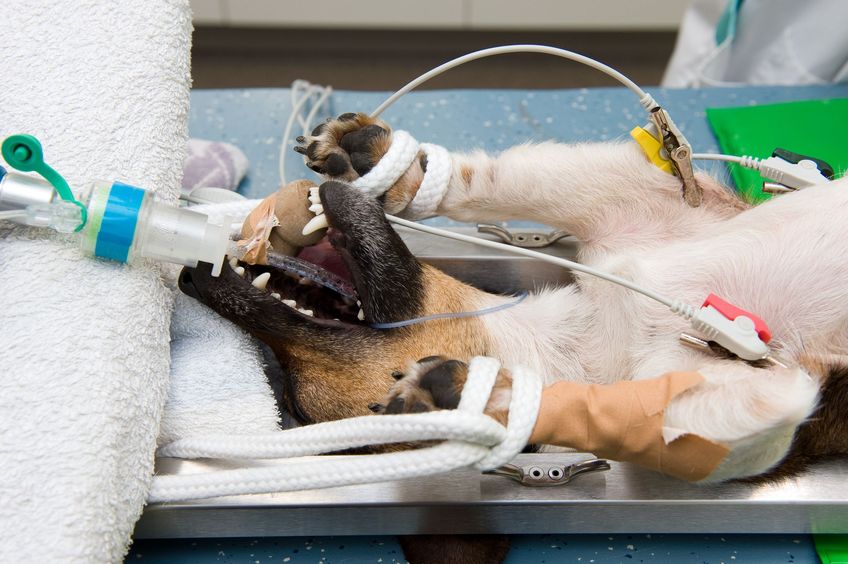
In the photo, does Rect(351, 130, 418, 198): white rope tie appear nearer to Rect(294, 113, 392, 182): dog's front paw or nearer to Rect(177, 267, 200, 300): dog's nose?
Rect(294, 113, 392, 182): dog's front paw

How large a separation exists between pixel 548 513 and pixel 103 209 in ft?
1.85

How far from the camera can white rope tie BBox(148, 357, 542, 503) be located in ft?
2.49

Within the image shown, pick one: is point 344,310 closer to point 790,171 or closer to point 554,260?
point 554,260

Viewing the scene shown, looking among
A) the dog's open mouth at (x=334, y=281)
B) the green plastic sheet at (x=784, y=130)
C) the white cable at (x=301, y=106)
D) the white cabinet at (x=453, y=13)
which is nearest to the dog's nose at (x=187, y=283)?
the dog's open mouth at (x=334, y=281)

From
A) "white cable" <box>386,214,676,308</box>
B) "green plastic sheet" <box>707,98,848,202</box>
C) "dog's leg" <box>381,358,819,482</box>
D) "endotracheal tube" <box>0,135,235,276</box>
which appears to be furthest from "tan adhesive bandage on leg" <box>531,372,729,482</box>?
"green plastic sheet" <box>707,98,848,202</box>

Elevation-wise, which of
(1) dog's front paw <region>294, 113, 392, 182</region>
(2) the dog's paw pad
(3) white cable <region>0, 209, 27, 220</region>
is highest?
(1) dog's front paw <region>294, 113, 392, 182</region>

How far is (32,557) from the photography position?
676 millimetres

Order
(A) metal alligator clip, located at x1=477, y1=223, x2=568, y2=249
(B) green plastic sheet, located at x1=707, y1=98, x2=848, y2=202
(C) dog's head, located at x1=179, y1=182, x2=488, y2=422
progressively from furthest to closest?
(B) green plastic sheet, located at x1=707, y1=98, x2=848, y2=202 < (A) metal alligator clip, located at x1=477, y1=223, x2=568, y2=249 < (C) dog's head, located at x1=179, y1=182, x2=488, y2=422

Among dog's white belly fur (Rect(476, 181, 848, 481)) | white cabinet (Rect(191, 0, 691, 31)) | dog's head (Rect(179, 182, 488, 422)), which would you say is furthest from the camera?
white cabinet (Rect(191, 0, 691, 31))

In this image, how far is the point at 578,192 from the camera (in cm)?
115

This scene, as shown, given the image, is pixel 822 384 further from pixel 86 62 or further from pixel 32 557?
pixel 86 62

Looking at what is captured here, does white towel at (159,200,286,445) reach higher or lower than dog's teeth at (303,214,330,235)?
lower

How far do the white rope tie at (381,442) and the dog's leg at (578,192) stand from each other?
38 centimetres

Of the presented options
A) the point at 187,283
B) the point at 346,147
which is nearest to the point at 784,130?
the point at 346,147
